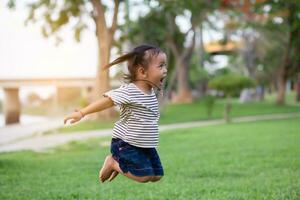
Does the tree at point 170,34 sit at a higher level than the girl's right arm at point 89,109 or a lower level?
higher

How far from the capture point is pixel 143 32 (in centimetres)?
3234

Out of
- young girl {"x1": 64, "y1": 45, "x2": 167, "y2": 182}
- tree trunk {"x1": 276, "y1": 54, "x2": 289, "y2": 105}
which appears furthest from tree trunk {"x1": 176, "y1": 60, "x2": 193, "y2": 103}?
young girl {"x1": 64, "y1": 45, "x2": 167, "y2": 182}

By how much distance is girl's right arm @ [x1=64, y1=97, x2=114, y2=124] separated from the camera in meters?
3.77

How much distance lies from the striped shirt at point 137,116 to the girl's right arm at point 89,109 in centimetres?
10

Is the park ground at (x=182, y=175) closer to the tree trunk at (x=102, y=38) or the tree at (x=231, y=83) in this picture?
the tree at (x=231, y=83)

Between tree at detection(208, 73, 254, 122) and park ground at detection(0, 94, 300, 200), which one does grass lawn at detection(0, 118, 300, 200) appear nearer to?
park ground at detection(0, 94, 300, 200)

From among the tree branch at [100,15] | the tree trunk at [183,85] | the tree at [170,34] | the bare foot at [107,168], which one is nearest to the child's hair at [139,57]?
the bare foot at [107,168]

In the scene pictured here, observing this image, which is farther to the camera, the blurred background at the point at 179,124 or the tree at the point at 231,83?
the tree at the point at 231,83

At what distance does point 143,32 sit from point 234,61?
2587 cm

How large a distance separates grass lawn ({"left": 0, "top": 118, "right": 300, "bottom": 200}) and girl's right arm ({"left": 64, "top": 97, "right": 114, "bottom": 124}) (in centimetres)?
187

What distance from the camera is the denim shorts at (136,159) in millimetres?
4105

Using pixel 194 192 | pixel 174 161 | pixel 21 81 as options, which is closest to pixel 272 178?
pixel 194 192

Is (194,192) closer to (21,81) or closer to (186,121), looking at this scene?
(186,121)

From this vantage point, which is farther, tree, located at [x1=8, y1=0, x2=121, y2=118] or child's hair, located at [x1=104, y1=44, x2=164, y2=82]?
tree, located at [x1=8, y1=0, x2=121, y2=118]
